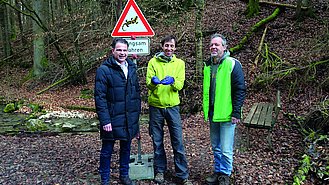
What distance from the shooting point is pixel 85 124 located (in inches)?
364

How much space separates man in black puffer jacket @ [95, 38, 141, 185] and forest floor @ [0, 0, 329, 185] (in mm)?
824

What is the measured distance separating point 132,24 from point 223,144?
2.14 metres

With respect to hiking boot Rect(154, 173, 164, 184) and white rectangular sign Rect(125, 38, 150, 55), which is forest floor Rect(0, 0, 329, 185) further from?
white rectangular sign Rect(125, 38, 150, 55)

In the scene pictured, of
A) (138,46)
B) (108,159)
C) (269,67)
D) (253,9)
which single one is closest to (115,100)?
(108,159)

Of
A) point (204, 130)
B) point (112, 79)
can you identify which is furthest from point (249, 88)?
point (112, 79)

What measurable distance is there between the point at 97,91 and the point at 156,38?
403 inches

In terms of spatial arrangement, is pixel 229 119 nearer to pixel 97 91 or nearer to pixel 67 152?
pixel 97 91

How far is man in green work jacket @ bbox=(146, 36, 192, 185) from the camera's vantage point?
4527mm

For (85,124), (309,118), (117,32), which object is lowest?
(85,124)

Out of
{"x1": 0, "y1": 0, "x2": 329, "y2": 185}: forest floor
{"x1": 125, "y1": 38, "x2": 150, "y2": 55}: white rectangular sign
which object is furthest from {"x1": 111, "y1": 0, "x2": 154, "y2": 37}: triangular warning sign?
{"x1": 0, "y1": 0, "x2": 329, "y2": 185}: forest floor

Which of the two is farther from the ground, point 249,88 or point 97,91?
point 97,91

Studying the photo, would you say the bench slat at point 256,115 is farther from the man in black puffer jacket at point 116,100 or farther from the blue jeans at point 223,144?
the man in black puffer jacket at point 116,100

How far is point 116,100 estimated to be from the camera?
4.34 metres

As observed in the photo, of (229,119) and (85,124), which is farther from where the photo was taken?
(85,124)
